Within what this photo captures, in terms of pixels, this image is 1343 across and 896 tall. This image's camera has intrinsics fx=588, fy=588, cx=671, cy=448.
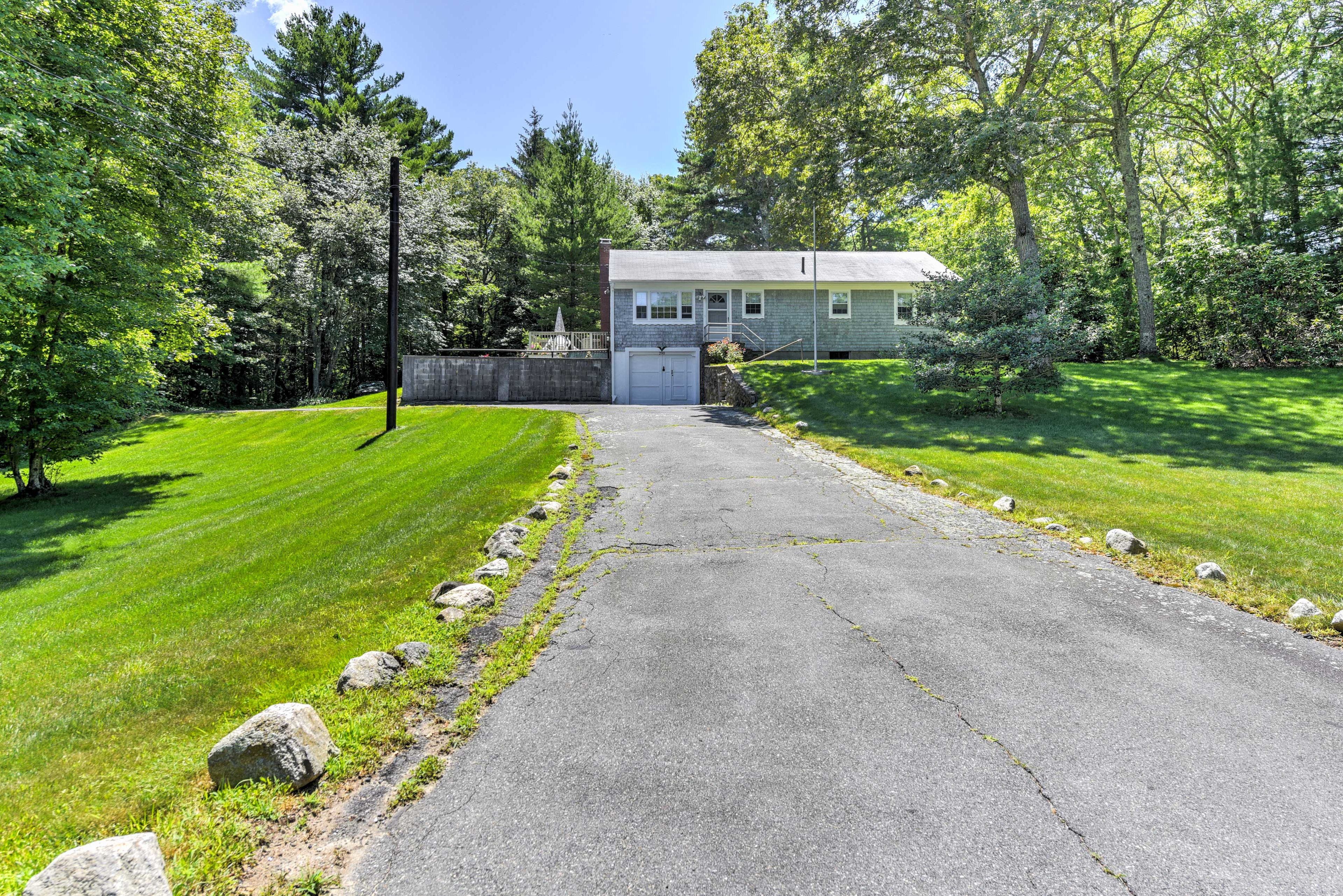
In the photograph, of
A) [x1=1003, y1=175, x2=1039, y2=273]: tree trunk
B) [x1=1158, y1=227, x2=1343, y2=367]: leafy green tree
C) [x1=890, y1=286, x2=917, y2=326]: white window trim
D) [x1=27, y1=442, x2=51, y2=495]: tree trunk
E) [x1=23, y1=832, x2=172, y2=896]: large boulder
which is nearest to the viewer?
[x1=23, y1=832, x2=172, y2=896]: large boulder

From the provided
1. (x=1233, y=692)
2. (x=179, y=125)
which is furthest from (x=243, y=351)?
(x=1233, y=692)

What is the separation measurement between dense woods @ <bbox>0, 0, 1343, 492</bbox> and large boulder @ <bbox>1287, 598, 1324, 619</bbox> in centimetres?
960

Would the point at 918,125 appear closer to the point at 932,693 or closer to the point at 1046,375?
the point at 1046,375

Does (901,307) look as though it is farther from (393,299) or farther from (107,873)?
(107,873)

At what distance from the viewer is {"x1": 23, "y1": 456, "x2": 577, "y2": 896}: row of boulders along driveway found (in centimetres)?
177

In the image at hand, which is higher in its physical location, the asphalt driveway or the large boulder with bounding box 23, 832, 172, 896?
the large boulder with bounding box 23, 832, 172, 896

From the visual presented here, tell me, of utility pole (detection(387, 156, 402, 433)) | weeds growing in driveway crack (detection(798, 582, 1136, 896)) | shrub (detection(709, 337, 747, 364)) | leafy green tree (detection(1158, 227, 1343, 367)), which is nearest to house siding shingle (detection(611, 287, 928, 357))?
shrub (detection(709, 337, 747, 364))

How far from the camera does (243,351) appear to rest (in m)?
28.4

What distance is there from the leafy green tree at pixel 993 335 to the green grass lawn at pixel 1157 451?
28.2 inches

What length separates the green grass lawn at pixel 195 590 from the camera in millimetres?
2871

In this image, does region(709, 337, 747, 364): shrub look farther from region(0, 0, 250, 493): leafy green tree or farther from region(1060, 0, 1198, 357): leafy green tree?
region(0, 0, 250, 493): leafy green tree

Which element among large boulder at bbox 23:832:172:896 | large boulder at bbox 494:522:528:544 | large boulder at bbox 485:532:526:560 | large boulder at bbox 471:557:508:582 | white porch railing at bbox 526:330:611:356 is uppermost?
white porch railing at bbox 526:330:611:356

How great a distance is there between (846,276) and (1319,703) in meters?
23.5

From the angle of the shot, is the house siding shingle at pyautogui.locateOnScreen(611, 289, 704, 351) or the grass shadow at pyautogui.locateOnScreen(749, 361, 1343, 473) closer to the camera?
the grass shadow at pyautogui.locateOnScreen(749, 361, 1343, 473)
